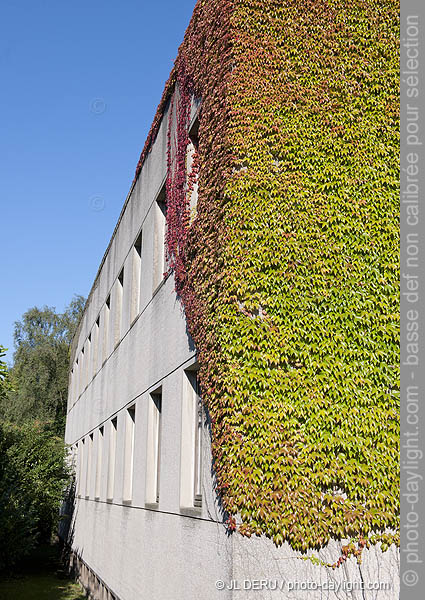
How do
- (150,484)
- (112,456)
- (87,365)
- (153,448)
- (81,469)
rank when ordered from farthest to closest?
(87,365), (81,469), (112,456), (153,448), (150,484)

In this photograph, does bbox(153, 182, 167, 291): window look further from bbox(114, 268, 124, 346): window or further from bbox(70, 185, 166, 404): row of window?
bbox(114, 268, 124, 346): window

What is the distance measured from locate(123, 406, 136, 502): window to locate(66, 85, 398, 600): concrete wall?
3cm

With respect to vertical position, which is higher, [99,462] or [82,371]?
[82,371]

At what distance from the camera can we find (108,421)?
58.1 feet

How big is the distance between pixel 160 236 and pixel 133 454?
14.4ft

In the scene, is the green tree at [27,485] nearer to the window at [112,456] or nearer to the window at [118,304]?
the window at [112,456]

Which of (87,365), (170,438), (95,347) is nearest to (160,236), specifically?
(170,438)

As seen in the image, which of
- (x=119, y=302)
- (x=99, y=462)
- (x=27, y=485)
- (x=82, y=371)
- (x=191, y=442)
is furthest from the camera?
(x=82, y=371)

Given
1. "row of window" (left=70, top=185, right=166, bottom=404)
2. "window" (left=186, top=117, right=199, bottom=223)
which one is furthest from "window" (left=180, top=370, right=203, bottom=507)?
"row of window" (left=70, top=185, right=166, bottom=404)

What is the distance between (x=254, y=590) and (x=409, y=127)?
5.64m

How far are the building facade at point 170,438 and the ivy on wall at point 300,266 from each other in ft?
0.49

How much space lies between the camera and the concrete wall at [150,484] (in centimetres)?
693

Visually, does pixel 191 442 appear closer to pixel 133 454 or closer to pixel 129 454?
pixel 133 454

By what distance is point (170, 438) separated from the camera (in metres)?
10.2
